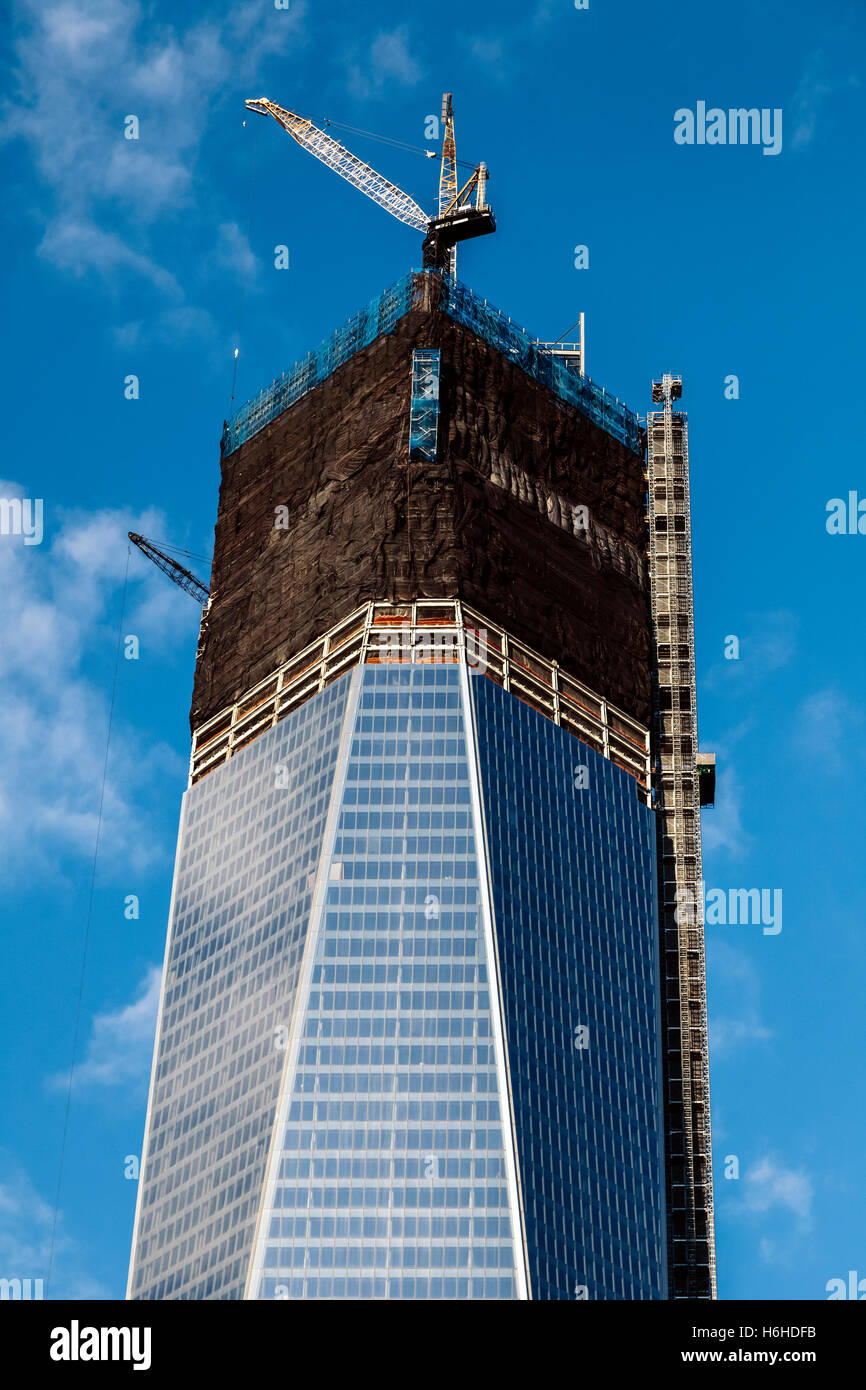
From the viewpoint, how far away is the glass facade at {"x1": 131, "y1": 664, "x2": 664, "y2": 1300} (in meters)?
168

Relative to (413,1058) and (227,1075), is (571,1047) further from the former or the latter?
(227,1075)

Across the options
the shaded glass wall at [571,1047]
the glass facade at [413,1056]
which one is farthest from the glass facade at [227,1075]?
the shaded glass wall at [571,1047]

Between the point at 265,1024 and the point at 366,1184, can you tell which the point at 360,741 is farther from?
the point at 366,1184

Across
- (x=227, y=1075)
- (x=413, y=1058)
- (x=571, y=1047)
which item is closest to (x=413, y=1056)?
(x=413, y=1058)

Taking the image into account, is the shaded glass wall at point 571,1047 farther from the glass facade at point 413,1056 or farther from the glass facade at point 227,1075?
the glass facade at point 227,1075

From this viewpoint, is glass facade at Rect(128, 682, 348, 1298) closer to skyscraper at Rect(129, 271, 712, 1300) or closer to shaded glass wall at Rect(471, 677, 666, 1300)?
skyscraper at Rect(129, 271, 712, 1300)

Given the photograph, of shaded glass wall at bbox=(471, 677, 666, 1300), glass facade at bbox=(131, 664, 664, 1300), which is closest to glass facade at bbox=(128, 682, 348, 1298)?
glass facade at bbox=(131, 664, 664, 1300)

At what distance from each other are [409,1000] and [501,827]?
1878 cm

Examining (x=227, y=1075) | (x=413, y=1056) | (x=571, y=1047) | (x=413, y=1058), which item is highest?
(x=571, y=1047)

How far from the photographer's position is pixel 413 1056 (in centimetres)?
17712

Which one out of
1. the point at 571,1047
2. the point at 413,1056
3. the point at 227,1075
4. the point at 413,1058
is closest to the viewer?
the point at 413,1058
